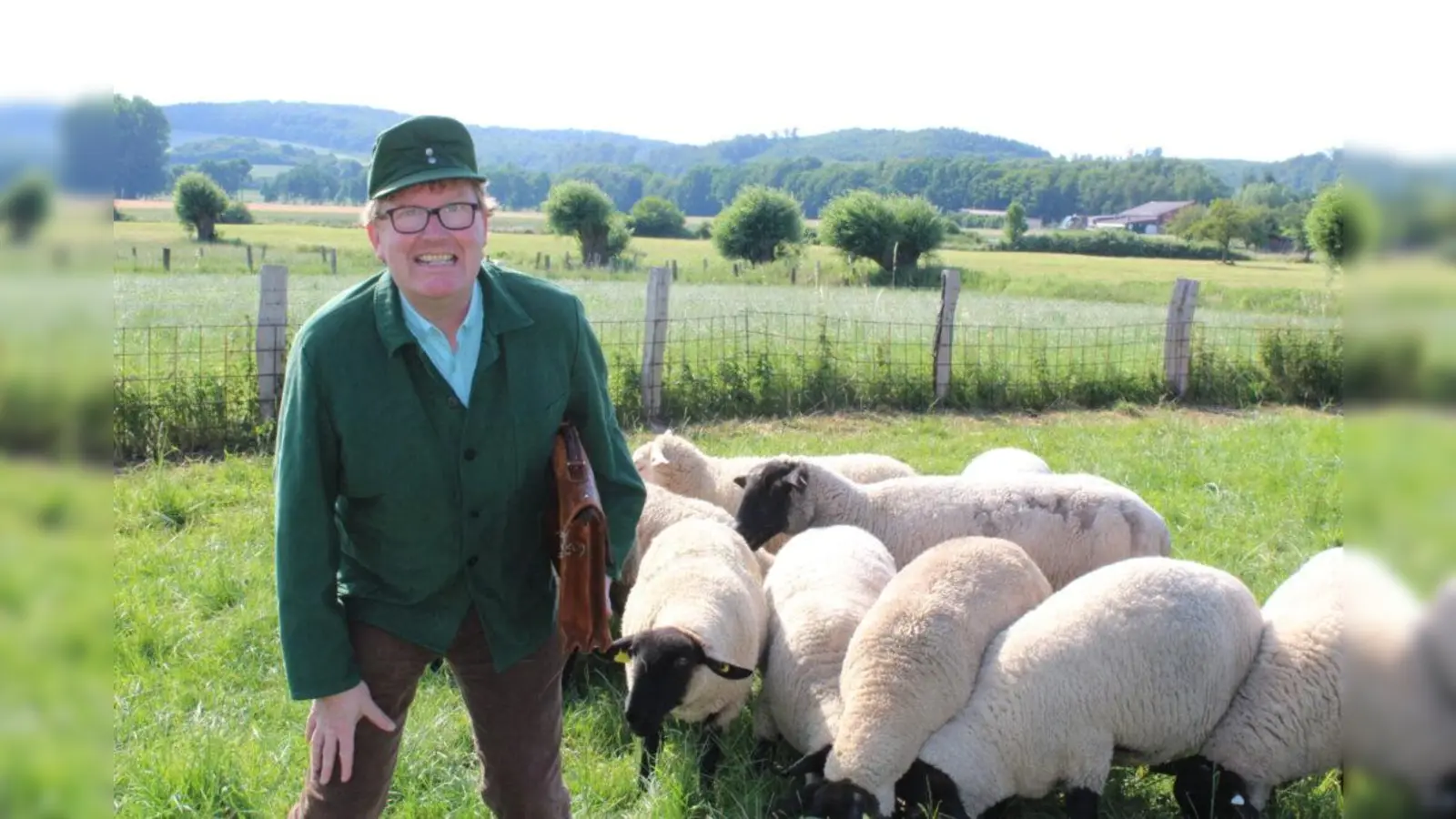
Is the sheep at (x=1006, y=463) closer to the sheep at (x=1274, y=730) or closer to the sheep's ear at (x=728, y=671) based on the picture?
the sheep at (x=1274, y=730)

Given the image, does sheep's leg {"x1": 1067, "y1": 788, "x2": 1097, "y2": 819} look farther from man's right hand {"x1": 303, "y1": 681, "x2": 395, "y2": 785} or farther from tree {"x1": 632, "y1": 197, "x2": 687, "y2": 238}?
tree {"x1": 632, "y1": 197, "x2": 687, "y2": 238}

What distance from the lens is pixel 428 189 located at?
281 centimetres

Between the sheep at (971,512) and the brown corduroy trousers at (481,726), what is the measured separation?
3194mm

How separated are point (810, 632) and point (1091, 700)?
4.11 feet

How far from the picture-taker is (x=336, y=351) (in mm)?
2781

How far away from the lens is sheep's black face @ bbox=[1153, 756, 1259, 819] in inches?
160

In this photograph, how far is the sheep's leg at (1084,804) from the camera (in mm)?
4070

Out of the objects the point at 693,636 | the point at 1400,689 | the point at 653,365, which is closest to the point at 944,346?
the point at 653,365

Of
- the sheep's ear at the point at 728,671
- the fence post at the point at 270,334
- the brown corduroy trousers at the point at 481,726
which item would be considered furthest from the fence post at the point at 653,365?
the brown corduroy trousers at the point at 481,726

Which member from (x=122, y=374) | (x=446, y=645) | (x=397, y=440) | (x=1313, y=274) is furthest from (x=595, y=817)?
(x=1313, y=274)

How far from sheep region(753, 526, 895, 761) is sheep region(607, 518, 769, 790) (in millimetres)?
110

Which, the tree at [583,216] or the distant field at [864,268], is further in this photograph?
the tree at [583,216]

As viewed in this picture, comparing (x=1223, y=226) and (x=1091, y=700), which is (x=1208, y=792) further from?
(x=1223, y=226)

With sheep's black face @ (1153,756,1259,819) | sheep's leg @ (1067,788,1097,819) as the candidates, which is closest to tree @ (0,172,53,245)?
sheep's leg @ (1067,788,1097,819)
